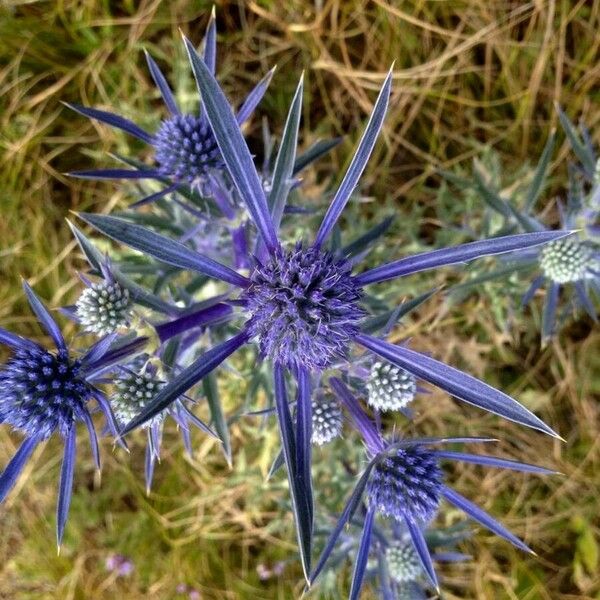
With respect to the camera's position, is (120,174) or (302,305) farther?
(120,174)

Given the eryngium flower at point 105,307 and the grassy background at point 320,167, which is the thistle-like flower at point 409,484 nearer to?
the eryngium flower at point 105,307

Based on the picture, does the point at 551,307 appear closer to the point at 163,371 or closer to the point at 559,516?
the point at 163,371

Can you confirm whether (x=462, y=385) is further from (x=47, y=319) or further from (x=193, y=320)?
(x=47, y=319)

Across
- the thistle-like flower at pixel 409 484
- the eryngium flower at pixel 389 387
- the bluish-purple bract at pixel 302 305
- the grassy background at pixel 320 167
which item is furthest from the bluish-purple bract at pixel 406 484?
the grassy background at pixel 320 167

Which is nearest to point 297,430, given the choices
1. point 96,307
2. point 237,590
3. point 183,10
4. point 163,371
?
point 163,371

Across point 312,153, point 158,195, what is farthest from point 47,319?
point 312,153

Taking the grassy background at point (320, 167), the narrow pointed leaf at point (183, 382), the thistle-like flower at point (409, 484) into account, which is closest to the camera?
the narrow pointed leaf at point (183, 382)

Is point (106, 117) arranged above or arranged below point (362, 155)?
above
